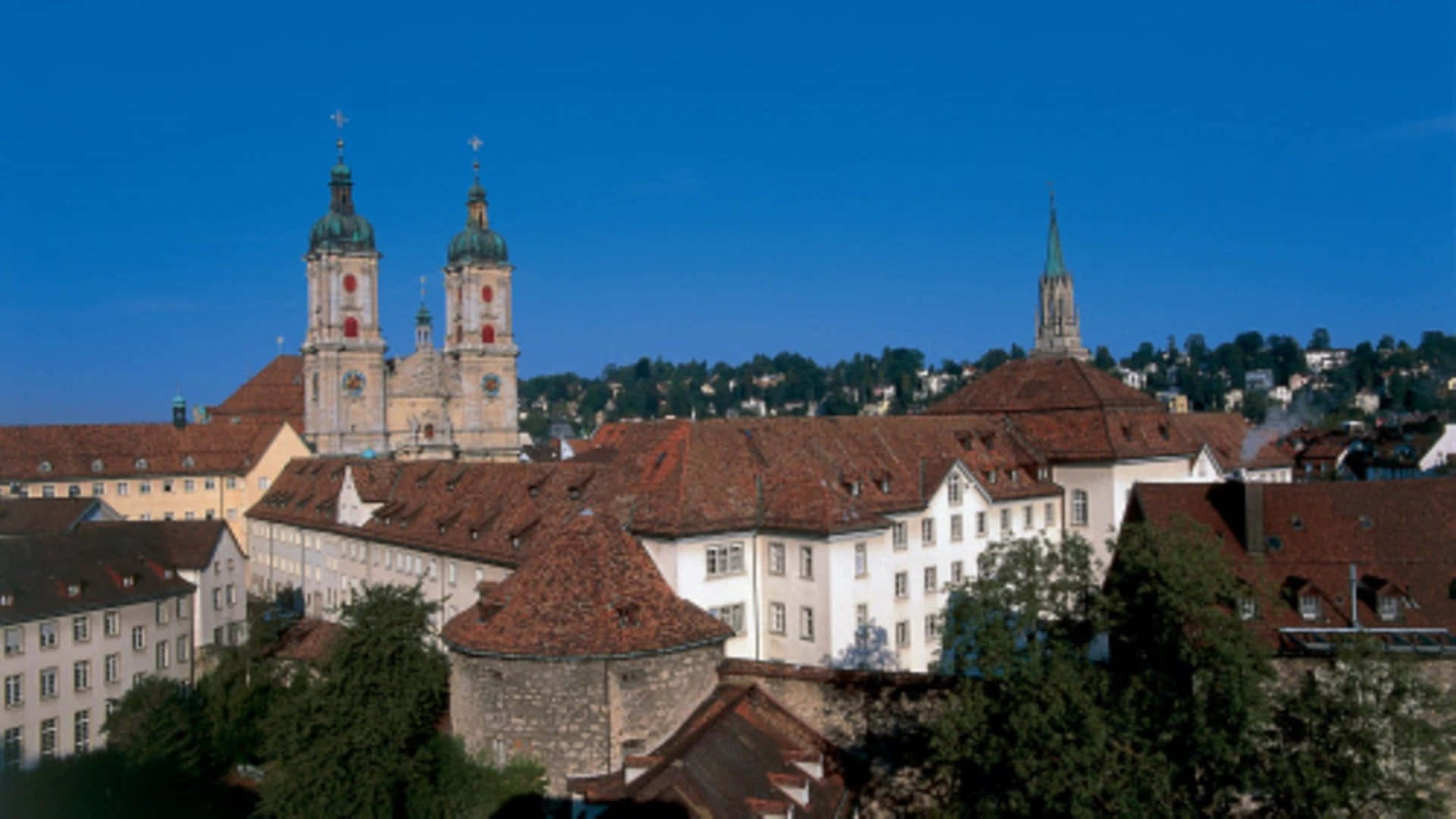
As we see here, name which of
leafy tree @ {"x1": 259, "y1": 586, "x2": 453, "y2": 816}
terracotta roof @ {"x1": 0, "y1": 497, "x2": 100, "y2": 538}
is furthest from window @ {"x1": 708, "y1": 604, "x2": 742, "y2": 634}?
terracotta roof @ {"x1": 0, "y1": 497, "x2": 100, "y2": 538}

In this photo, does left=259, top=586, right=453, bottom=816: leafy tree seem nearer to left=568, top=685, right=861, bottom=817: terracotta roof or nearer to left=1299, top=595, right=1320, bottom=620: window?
left=568, top=685, right=861, bottom=817: terracotta roof

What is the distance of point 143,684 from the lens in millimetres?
42844

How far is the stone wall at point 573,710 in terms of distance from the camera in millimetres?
27312

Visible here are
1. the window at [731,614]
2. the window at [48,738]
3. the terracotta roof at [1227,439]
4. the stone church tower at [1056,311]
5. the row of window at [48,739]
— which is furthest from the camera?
the stone church tower at [1056,311]

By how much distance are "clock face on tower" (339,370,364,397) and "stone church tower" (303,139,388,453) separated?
6cm

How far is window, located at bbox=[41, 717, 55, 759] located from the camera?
137 ft

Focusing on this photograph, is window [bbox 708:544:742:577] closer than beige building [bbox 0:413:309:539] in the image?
Yes

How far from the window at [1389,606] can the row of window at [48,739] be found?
137 ft

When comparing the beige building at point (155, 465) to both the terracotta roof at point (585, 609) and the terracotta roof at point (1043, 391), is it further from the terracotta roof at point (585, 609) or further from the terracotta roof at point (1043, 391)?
the terracotta roof at point (585, 609)

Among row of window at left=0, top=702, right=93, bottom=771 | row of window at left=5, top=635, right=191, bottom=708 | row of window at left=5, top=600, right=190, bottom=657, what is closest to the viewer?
row of window at left=0, top=702, right=93, bottom=771

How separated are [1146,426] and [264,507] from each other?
50.0 m

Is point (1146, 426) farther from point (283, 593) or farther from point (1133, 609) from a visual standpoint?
point (283, 593)

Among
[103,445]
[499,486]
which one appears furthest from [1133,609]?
[103,445]

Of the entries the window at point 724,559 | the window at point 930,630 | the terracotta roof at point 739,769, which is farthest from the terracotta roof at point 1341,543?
the window at point 724,559
